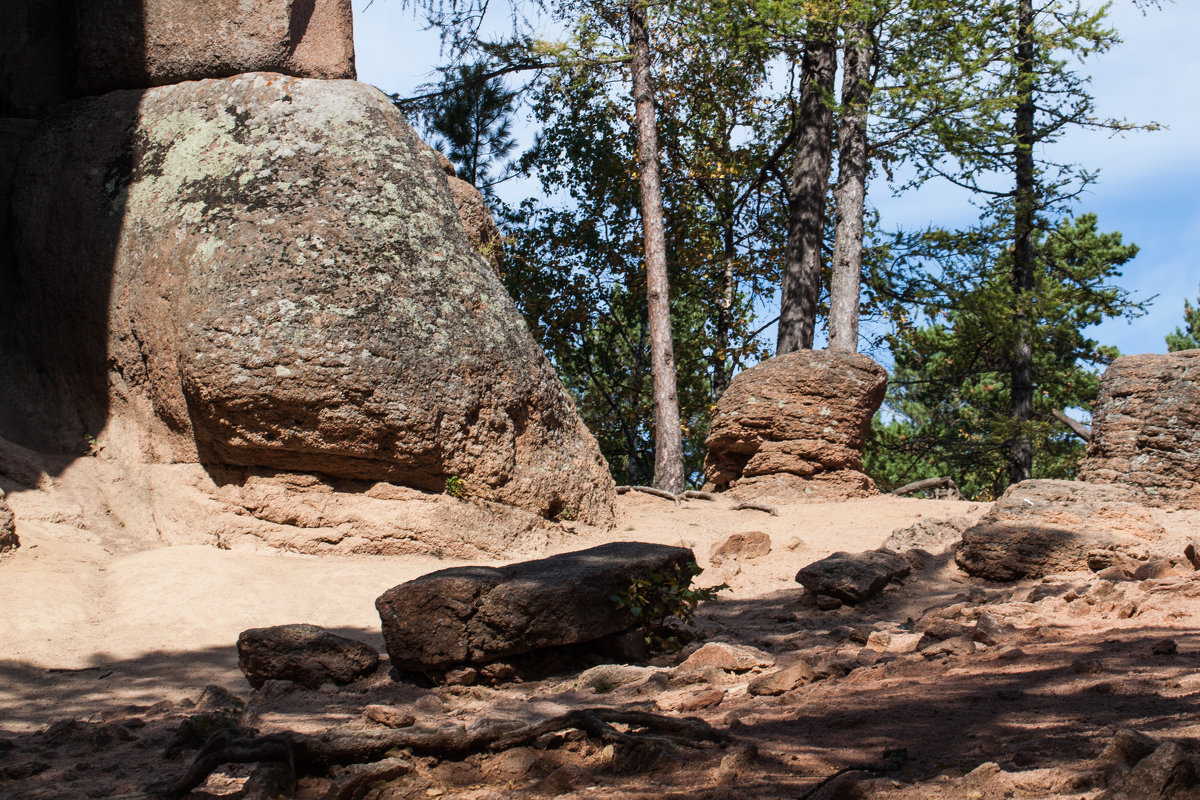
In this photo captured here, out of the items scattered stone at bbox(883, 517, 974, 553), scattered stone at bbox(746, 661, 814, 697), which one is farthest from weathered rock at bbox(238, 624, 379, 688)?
scattered stone at bbox(883, 517, 974, 553)

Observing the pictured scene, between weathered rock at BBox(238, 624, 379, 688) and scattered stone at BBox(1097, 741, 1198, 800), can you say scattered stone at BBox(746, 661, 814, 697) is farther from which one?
weathered rock at BBox(238, 624, 379, 688)

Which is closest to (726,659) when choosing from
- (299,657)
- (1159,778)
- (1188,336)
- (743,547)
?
(299,657)

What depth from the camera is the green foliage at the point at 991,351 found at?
16172 millimetres

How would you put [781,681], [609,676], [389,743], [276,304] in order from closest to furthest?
[389,743] → [781,681] → [609,676] → [276,304]

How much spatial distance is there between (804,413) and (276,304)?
561cm

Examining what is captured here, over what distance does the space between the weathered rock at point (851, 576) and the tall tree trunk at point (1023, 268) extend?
10.0 metres

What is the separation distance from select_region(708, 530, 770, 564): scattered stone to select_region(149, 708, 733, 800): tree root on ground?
14.1 feet

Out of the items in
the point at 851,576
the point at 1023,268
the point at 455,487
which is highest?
the point at 1023,268

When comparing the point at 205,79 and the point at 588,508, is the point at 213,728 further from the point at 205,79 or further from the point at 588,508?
the point at 205,79

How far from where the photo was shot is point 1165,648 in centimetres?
370

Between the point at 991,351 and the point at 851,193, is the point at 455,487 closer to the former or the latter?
the point at 851,193

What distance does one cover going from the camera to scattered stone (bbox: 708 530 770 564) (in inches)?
307

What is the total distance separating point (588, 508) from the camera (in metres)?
9.57

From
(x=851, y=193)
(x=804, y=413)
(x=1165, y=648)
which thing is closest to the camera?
(x=1165, y=648)
